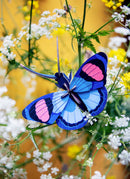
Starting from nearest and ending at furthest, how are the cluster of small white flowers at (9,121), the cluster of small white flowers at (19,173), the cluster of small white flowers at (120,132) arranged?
the cluster of small white flowers at (9,121), the cluster of small white flowers at (120,132), the cluster of small white flowers at (19,173)

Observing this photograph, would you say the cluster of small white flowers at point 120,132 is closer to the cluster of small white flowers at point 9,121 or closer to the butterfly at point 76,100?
the butterfly at point 76,100

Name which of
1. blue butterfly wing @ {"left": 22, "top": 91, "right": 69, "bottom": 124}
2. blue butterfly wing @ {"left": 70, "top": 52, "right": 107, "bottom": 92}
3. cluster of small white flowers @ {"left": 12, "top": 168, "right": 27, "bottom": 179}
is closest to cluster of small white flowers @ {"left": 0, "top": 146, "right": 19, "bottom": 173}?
cluster of small white flowers @ {"left": 12, "top": 168, "right": 27, "bottom": 179}

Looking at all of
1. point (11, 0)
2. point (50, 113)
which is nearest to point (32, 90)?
point (11, 0)

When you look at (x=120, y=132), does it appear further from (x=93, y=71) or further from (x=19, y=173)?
(x=19, y=173)

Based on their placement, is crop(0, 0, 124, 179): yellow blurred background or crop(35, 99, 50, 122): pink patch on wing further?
crop(0, 0, 124, 179): yellow blurred background

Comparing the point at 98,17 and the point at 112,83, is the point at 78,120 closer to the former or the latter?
the point at 112,83

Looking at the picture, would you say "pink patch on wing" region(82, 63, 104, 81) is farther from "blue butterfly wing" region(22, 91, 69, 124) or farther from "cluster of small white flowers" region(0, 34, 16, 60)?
"cluster of small white flowers" region(0, 34, 16, 60)

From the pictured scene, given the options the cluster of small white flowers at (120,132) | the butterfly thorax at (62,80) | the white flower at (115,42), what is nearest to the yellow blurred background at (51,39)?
the white flower at (115,42)

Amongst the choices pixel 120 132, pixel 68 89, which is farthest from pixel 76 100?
pixel 120 132
